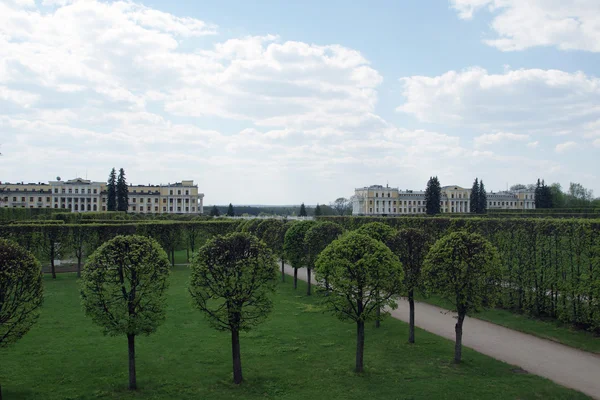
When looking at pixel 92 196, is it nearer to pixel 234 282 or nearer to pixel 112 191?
pixel 112 191

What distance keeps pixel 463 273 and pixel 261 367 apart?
7615 mm

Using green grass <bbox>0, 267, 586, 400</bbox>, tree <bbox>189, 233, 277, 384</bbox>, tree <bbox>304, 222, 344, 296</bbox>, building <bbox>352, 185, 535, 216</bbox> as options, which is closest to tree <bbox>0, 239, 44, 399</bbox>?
green grass <bbox>0, 267, 586, 400</bbox>

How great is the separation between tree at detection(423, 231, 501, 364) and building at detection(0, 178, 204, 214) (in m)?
107

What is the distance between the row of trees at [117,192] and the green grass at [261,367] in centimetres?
7872

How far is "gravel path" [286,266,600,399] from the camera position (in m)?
14.0

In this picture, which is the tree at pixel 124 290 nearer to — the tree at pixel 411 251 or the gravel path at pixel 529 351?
the tree at pixel 411 251

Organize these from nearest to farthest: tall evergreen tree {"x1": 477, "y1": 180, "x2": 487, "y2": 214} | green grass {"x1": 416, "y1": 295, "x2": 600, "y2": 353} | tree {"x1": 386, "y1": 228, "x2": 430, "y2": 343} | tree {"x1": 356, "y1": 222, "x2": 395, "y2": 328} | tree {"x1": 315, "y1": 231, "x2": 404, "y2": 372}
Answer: tree {"x1": 315, "y1": 231, "x2": 404, "y2": 372} < green grass {"x1": 416, "y1": 295, "x2": 600, "y2": 353} < tree {"x1": 386, "y1": 228, "x2": 430, "y2": 343} < tree {"x1": 356, "y1": 222, "x2": 395, "y2": 328} < tall evergreen tree {"x1": 477, "y1": 180, "x2": 487, "y2": 214}

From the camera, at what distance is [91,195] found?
113 m

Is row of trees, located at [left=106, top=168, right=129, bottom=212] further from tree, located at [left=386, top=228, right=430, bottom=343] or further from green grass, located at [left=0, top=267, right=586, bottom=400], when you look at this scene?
tree, located at [left=386, top=228, right=430, bottom=343]

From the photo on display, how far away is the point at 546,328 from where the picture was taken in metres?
19.5

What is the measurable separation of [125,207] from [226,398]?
90137mm

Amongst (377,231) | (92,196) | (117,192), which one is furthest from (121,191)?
(377,231)

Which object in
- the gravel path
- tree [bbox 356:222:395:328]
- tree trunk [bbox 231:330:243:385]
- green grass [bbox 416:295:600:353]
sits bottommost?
the gravel path

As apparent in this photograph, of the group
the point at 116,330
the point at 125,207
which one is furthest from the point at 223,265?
the point at 125,207
